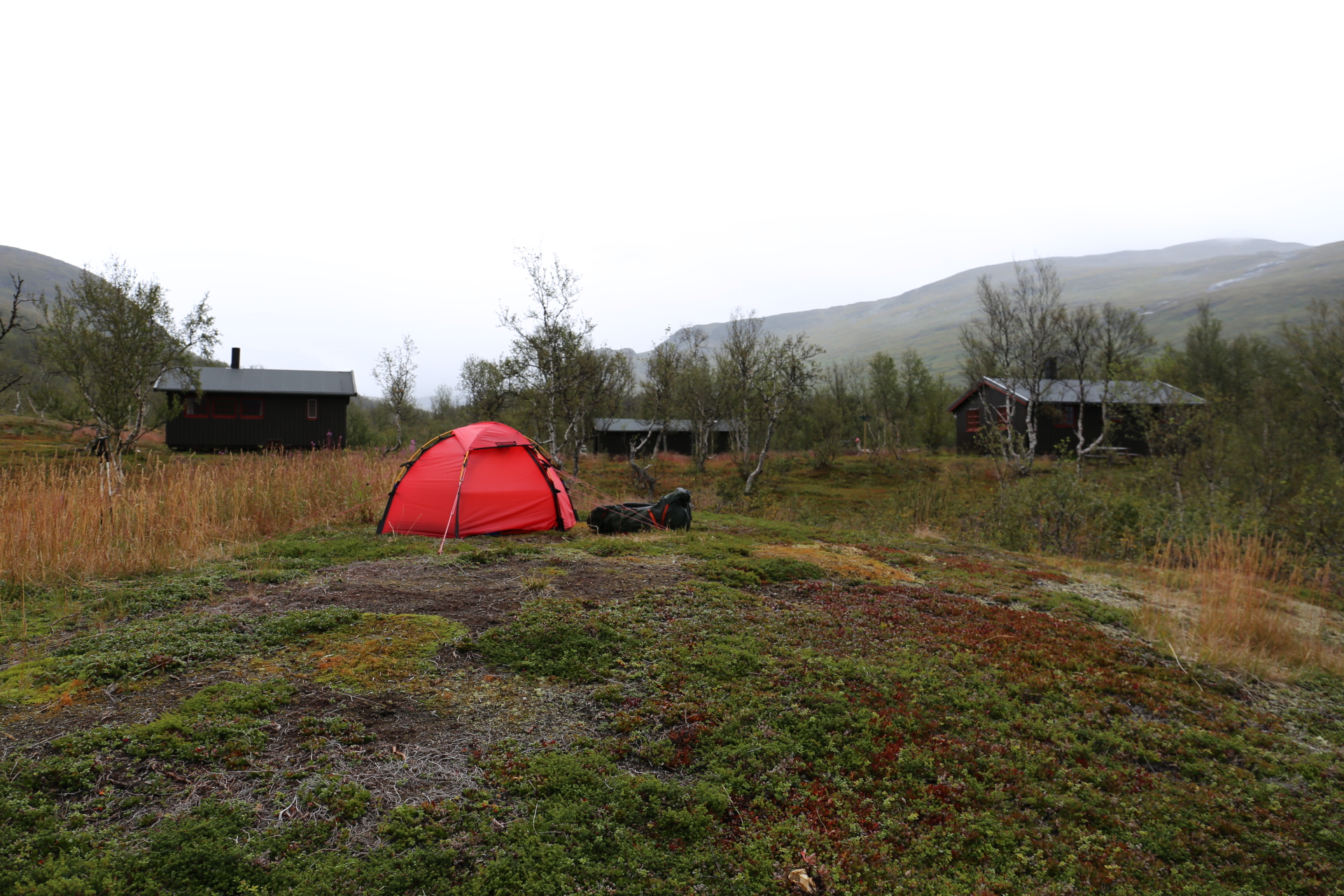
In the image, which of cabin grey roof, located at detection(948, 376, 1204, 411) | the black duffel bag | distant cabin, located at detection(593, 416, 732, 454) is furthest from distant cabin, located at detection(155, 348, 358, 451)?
cabin grey roof, located at detection(948, 376, 1204, 411)

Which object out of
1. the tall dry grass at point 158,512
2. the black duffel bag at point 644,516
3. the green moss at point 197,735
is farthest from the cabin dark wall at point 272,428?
the green moss at point 197,735

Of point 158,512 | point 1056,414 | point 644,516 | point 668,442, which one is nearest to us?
point 158,512

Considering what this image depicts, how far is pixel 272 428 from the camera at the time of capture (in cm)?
3238

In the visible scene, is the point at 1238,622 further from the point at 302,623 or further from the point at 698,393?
the point at 698,393

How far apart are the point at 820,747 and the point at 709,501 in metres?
16.5

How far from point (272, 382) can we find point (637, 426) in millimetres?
23844

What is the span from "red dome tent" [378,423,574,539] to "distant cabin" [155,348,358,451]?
80.3ft

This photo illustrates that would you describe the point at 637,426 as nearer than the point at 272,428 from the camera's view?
No

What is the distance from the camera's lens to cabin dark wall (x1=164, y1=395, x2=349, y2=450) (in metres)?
31.0

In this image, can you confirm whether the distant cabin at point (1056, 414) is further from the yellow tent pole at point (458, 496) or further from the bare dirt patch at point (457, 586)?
the bare dirt patch at point (457, 586)

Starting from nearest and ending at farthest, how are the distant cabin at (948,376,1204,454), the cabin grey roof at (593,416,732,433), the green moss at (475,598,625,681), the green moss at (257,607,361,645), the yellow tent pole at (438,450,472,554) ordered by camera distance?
the green moss at (475,598,625,681), the green moss at (257,607,361,645), the yellow tent pole at (438,450,472,554), the distant cabin at (948,376,1204,454), the cabin grey roof at (593,416,732,433)

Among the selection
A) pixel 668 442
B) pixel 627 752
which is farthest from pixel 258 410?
pixel 627 752

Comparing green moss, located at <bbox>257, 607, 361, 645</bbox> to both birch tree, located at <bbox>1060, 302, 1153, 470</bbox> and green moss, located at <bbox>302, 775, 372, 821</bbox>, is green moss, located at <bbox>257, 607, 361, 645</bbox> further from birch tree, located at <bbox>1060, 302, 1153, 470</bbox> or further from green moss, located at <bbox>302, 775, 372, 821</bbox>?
birch tree, located at <bbox>1060, 302, 1153, 470</bbox>

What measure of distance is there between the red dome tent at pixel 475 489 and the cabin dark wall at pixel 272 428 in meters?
24.4
